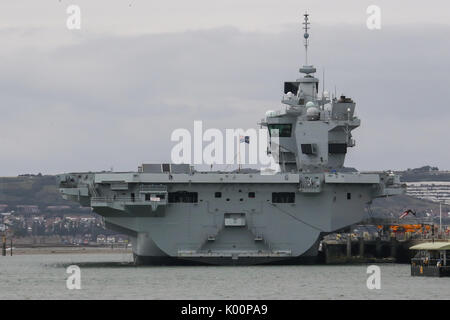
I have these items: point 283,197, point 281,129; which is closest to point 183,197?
point 283,197

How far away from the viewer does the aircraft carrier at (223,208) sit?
66.9 meters

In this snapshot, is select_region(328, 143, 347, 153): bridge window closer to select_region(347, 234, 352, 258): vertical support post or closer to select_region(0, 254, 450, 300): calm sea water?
select_region(0, 254, 450, 300): calm sea water

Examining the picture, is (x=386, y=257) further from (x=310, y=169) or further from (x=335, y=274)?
(x=335, y=274)

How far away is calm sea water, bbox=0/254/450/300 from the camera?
4991 cm

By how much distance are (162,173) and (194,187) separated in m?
1.92

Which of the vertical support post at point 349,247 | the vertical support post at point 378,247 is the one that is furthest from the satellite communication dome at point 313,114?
the vertical support post at point 378,247

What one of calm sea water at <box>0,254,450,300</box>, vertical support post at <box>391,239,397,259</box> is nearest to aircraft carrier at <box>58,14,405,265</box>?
calm sea water at <box>0,254,450,300</box>

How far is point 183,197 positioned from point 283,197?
5.33 m

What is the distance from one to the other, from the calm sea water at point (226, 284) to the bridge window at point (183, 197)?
354 cm

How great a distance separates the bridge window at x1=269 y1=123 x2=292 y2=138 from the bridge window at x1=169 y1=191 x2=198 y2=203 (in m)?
8.47

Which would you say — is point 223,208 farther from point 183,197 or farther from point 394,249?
point 394,249

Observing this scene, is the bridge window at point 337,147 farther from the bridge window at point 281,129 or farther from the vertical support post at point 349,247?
the vertical support post at point 349,247

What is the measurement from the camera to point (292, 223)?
6819 centimetres
